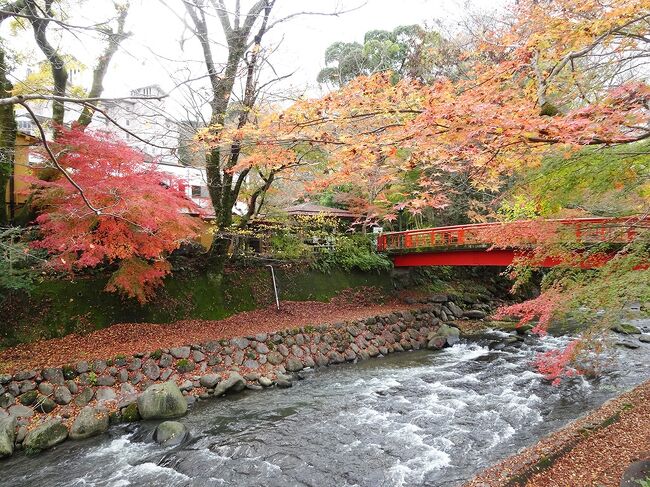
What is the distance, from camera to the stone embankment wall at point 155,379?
7.09 m

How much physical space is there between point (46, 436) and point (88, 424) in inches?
24.4

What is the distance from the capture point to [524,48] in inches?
186

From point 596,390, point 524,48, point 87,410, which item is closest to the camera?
point 524,48

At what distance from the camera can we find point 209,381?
29.8 ft

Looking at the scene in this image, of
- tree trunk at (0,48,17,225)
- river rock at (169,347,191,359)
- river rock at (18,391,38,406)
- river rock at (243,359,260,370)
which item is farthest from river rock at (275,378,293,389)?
tree trunk at (0,48,17,225)

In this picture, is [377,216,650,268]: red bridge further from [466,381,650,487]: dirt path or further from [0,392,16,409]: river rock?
[0,392,16,409]: river rock

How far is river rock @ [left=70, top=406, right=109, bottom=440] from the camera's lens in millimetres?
7000

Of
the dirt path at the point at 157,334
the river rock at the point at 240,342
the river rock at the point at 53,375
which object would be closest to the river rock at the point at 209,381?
the dirt path at the point at 157,334

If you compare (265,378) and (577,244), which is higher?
(577,244)

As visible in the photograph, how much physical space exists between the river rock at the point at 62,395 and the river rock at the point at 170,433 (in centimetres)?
214

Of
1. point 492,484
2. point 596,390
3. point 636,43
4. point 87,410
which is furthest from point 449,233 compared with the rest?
point 87,410

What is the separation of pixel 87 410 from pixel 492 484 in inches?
269

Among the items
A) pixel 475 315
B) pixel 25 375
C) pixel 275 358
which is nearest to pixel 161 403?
pixel 25 375

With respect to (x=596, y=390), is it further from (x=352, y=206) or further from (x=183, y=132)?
(x=352, y=206)
